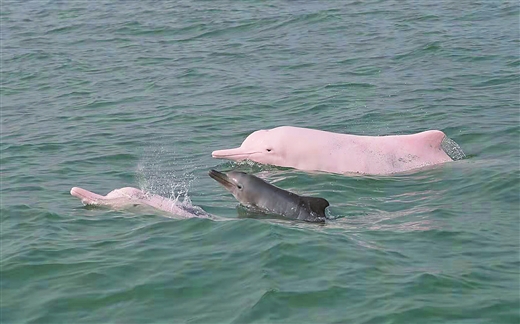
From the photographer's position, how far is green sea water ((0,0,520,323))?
945 cm

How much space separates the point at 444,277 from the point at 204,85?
12862 mm

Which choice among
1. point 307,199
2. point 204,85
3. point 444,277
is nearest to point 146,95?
point 204,85

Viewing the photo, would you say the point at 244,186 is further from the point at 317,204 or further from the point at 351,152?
the point at 351,152

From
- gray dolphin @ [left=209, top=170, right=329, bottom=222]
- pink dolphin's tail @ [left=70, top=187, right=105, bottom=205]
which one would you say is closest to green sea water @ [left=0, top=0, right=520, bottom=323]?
pink dolphin's tail @ [left=70, top=187, right=105, bottom=205]

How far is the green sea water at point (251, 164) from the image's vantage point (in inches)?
372

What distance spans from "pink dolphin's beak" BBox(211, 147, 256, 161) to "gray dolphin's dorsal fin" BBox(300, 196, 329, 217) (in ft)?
11.8

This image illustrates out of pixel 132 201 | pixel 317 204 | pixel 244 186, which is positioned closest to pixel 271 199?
pixel 244 186

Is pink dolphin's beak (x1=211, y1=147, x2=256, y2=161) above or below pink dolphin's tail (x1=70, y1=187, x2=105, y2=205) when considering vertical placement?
below

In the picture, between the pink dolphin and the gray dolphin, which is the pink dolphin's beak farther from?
the pink dolphin

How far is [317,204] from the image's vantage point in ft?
38.6

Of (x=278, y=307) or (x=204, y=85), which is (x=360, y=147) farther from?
(x=204, y=85)

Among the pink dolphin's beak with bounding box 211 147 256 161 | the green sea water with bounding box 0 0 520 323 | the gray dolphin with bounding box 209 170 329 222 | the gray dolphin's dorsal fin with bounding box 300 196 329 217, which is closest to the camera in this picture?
the green sea water with bounding box 0 0 520 323

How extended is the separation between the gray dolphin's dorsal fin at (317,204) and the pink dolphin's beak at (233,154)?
141 inches

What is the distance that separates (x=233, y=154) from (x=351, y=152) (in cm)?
193
